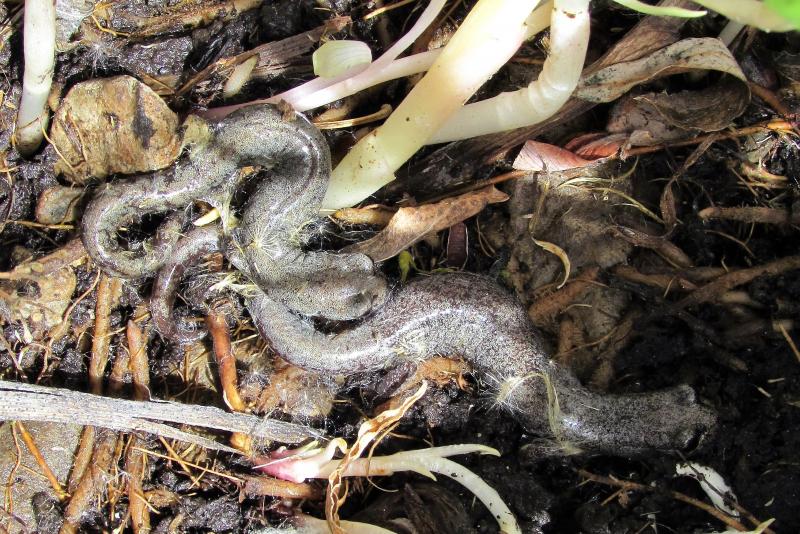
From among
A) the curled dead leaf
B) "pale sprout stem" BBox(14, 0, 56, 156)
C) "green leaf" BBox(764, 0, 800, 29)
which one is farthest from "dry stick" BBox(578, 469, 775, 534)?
"pale sprout stem" BBox(14, 0, 56, 156)

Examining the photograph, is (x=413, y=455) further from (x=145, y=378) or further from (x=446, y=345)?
(x=145, y=378)

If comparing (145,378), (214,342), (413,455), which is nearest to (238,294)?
(214,342)

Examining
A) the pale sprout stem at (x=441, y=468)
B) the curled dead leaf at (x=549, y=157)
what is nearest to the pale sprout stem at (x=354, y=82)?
the curled dead leaf at (x=549, y=157)

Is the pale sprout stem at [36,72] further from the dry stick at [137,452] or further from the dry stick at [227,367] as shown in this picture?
the dry stick at [227,367]

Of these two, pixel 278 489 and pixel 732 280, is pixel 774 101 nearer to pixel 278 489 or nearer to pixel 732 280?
pixel 732 280

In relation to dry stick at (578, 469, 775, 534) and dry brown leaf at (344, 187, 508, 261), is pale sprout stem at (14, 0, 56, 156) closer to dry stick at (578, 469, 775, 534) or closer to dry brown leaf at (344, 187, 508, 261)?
dry brown leaf at (344, 187, 508, 261)
